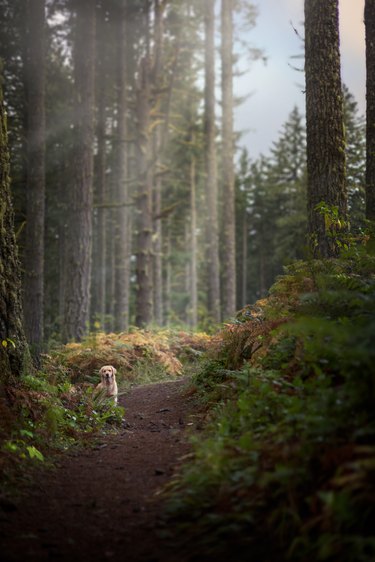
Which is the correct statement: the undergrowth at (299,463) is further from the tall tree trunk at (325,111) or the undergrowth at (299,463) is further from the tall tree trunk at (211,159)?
the tall tree trunk at (211,159)

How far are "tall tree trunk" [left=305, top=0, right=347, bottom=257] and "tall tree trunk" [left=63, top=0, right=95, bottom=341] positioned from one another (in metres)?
8.27

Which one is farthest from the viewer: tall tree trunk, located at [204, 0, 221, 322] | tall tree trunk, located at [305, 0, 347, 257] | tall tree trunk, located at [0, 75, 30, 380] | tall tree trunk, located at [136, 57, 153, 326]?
tall tree trunk, located at [204, 0, 221, 322]

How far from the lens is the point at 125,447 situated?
18.9 feet

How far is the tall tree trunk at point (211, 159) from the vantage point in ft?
73.8

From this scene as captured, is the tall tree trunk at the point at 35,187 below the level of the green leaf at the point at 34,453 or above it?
above

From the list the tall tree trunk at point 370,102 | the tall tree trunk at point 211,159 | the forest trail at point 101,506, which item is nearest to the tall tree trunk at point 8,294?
the forest trail at point 101,506

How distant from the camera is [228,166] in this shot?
2142 cm

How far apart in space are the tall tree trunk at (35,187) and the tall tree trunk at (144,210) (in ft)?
13.6

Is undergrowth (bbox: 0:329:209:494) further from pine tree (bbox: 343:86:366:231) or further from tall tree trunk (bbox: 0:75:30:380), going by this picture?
pine tree (bbox: 343:86:366:231)

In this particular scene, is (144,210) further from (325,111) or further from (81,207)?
(325,111)

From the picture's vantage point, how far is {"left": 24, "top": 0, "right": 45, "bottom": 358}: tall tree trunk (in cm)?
1495

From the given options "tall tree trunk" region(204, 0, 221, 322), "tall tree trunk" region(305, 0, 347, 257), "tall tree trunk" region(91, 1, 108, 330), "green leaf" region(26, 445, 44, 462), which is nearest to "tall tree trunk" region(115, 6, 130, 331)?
"tall tree trunk" region(91, 1, 108, 330)

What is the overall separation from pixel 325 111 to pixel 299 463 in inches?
250

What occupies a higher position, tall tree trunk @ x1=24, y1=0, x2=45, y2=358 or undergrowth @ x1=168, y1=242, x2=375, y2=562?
tall tree trunk @ x1=24, y1=0, x2=45, y2=358
